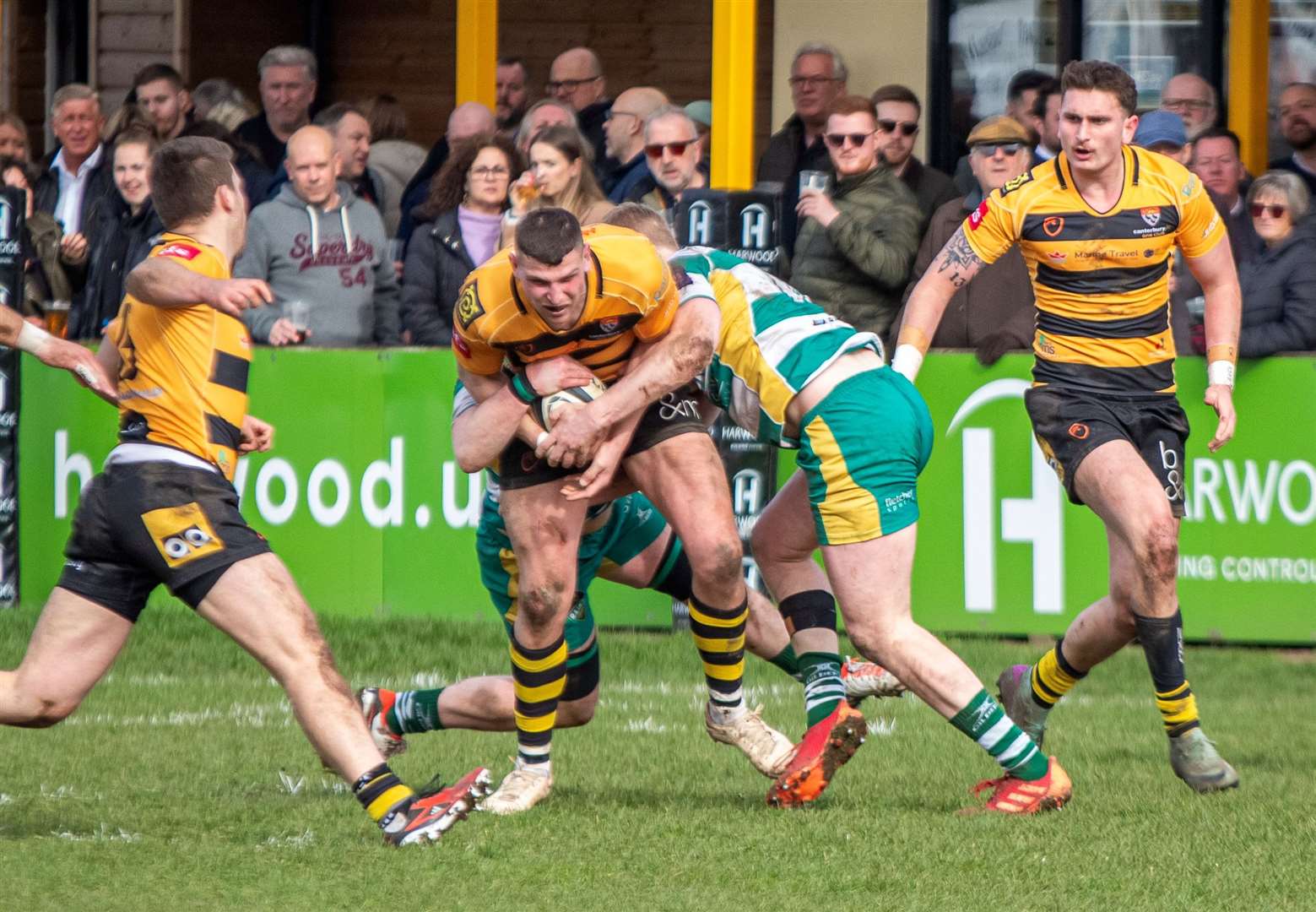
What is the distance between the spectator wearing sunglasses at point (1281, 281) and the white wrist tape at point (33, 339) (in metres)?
5.87

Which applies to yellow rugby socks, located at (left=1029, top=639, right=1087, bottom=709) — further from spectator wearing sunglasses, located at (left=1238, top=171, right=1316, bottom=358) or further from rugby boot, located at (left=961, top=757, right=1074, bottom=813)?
A: spectator wearing sunglasses, located at (left=1238, top=171, right=1316, bottom=358)

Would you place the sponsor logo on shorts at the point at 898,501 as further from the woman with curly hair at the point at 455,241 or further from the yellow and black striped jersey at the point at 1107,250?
the woman with curly hair at the point at 455,241

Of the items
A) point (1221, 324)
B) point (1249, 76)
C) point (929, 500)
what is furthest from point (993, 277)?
point (1249, 76)

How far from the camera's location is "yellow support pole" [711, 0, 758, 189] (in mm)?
10773

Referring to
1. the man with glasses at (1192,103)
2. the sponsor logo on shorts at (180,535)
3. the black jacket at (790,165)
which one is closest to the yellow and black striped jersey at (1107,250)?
the sponsor logo on shorts at (180,535)

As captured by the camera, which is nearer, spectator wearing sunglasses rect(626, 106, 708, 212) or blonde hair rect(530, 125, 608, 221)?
blonde hair rect(530, 125, 608, 221)

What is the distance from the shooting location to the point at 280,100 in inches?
515

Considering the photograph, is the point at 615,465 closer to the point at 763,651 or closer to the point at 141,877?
the point at 763,651

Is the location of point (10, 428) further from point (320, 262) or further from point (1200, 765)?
point (1200, 765)

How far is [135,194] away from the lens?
1127cm

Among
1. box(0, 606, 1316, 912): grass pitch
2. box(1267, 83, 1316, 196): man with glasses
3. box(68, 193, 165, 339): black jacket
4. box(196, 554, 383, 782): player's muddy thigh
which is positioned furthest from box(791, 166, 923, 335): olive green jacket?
box(196, 554, 383, 782): player's muddy thigh

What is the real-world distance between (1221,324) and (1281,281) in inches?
114

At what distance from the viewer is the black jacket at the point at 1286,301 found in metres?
10.1

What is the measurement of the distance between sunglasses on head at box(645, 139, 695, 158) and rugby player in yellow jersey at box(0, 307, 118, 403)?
16.6ft
